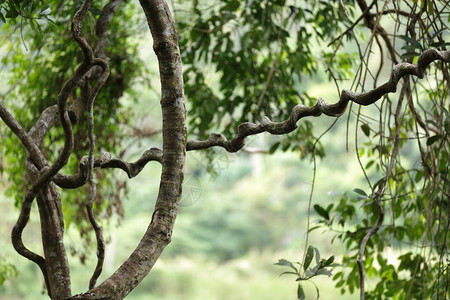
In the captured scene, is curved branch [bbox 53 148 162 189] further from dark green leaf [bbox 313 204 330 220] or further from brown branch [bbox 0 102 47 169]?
dark green leaf [bbox 313 204 330 220]

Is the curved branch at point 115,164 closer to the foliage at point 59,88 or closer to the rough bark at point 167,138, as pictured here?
the rough bark at point 167,138

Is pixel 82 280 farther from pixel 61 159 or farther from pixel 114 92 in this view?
pixel 61 159

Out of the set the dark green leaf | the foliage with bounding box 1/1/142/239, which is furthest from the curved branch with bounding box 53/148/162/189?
the foliage with bounding box 1/1/142/239

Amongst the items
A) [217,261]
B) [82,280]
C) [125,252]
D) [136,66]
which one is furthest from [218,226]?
[136,66]

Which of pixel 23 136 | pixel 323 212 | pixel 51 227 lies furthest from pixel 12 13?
pixel 323 212

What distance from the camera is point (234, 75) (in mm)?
2059

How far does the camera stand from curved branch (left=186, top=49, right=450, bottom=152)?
0.74m

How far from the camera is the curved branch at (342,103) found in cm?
74

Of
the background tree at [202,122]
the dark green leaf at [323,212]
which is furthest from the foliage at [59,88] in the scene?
the dark green leaf at [323,212]

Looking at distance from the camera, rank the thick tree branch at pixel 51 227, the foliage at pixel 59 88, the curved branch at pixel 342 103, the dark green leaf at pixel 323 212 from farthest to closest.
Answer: the foliage at pixel 59 88 → the dark green leaf at pixel 323 212 → the thick tree branch at pixel 51 227 → the curved branch at pixel 342 103

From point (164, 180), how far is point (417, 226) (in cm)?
109

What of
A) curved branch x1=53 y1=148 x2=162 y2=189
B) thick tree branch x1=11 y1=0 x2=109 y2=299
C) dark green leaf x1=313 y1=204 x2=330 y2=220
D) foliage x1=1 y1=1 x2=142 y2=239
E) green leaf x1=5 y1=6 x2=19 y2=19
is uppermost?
foliage x1=1 y1=1 x2=142 y2=239

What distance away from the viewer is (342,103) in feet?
2.59

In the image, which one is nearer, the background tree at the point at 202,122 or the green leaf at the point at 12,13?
the background tree at the point at 202,122
